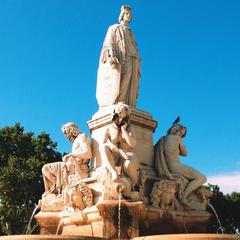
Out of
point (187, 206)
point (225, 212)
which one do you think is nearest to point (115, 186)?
point (187, 206)

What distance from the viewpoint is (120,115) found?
10.4 m

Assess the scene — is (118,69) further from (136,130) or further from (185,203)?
(185,203)

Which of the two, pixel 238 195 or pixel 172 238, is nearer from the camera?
pixel 172 238

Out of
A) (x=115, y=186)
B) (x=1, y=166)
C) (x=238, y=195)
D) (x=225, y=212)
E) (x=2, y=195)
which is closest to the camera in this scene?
(x=115, y=186)

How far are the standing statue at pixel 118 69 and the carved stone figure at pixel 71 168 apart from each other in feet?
4.77

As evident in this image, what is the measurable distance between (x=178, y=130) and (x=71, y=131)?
2.81 meters

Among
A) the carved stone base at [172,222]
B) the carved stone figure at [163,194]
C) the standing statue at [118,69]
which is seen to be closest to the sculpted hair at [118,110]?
the standing statue at [118,69]

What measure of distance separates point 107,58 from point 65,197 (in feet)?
13.2

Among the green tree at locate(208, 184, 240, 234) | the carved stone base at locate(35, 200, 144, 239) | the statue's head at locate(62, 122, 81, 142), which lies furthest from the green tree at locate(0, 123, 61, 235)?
the carved stone base at locate(35, 200, 144, 239)

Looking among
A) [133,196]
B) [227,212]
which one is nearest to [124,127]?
[133,196]

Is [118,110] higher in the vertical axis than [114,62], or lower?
lower

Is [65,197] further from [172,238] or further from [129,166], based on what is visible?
[172,238]

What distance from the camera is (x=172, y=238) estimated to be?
714cm

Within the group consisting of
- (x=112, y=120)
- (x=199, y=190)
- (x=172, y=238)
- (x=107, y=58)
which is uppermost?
(x=107, y=58)
